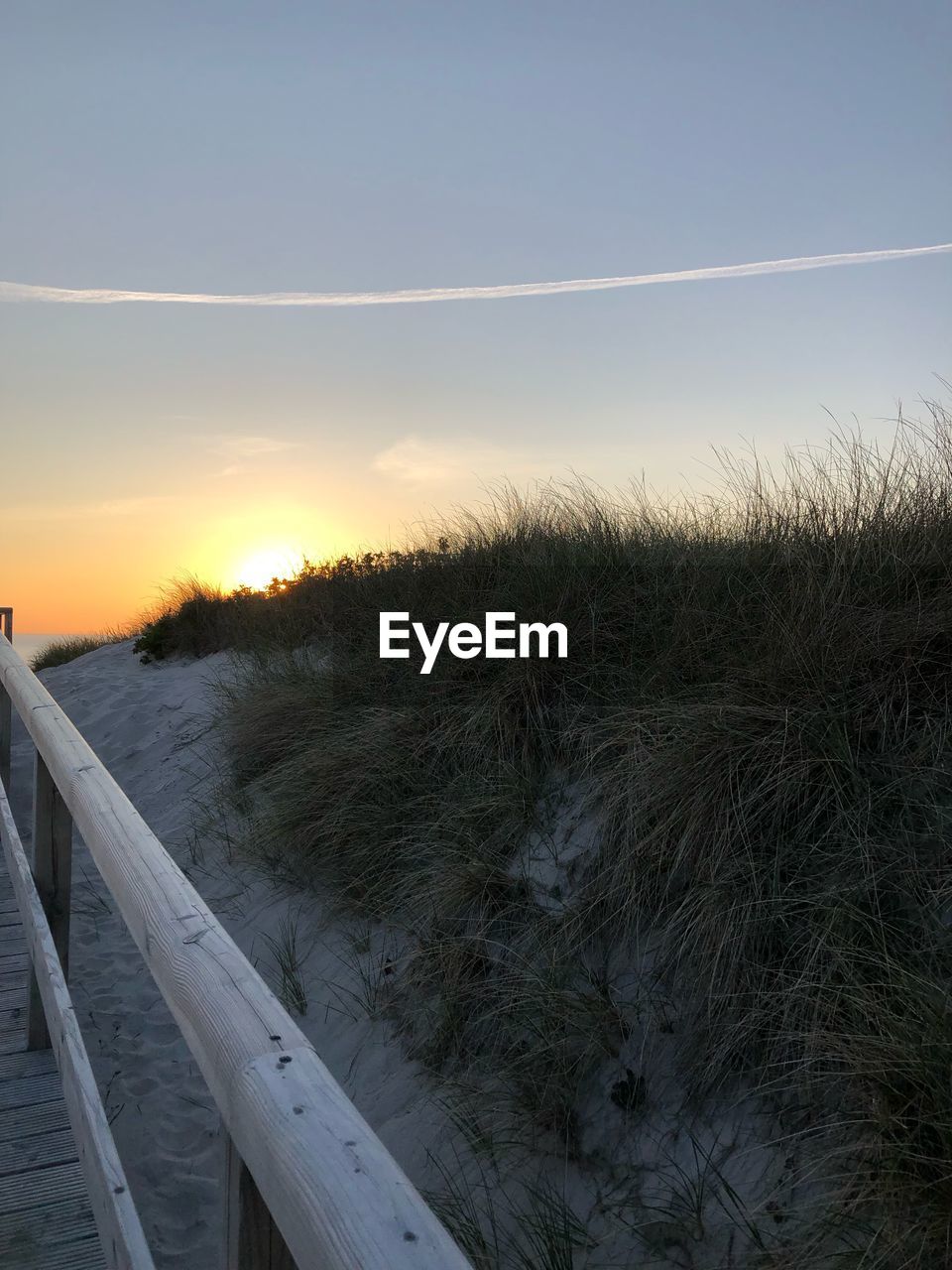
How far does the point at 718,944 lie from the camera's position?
10.7 feet

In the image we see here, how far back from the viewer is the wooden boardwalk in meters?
2.36

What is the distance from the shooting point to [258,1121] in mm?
1180

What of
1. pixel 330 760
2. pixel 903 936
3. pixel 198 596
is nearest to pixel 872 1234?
pixel 903 936

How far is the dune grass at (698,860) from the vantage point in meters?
2.70

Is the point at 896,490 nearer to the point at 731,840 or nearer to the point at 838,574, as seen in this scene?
the point at 838,574

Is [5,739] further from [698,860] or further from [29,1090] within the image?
[698,860]

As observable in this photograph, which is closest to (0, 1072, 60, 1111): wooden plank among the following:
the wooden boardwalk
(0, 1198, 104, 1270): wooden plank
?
the wooden boardwalk

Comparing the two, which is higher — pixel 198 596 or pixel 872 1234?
pixel 198 596

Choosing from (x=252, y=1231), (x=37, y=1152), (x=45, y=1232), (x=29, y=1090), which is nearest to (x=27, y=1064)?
(x=29, y=1090)

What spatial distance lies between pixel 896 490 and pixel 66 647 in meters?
15.5

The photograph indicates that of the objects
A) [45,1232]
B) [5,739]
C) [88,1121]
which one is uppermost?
[5,739]

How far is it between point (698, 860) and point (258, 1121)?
2784mm

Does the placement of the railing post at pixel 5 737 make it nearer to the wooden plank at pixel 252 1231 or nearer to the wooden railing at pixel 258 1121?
the wooden railing at pixel 258 1121

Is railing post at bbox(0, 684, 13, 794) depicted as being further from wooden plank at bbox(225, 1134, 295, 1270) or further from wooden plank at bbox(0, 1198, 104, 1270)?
wooden plank at bbox(225, 1134, 295, 1270)
